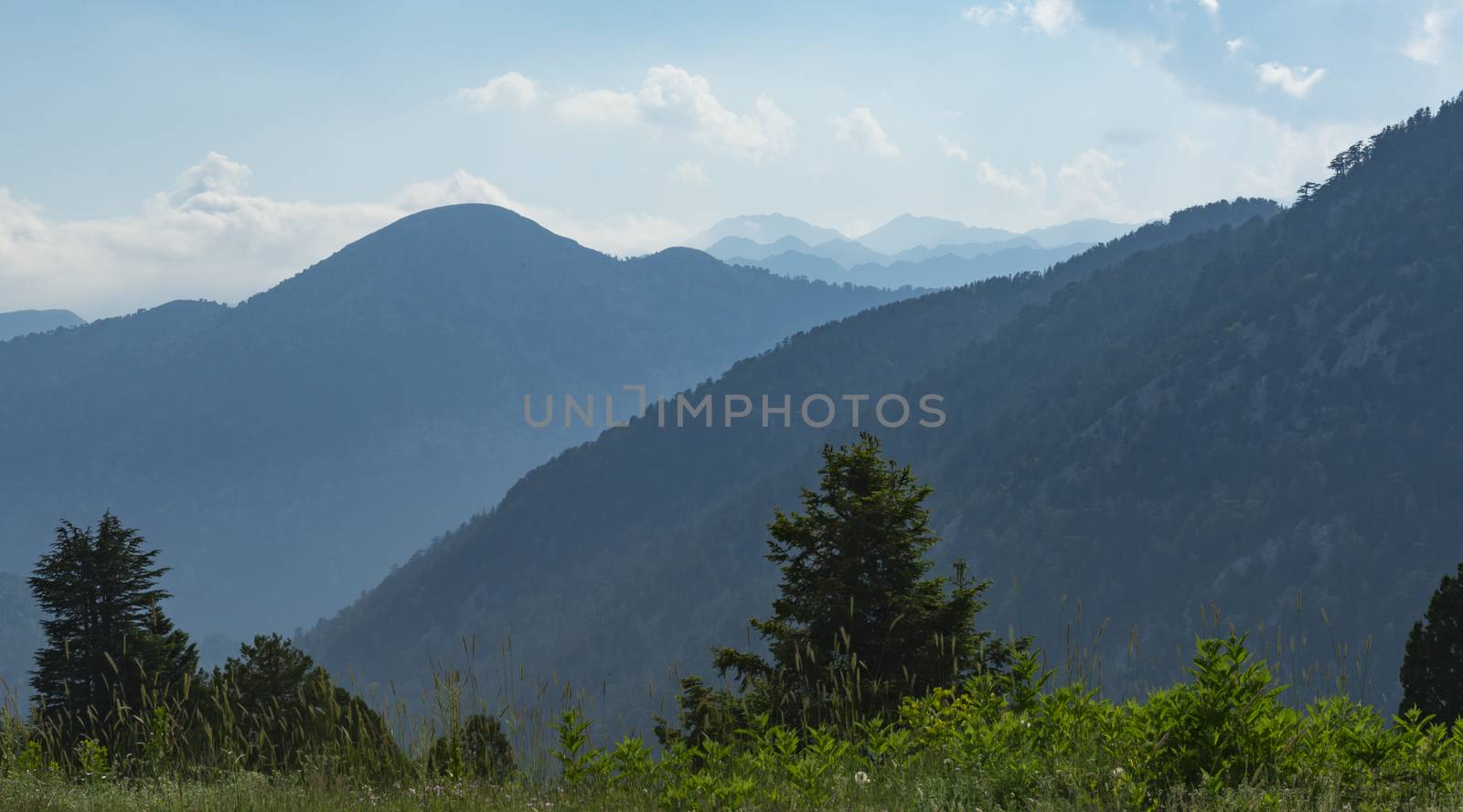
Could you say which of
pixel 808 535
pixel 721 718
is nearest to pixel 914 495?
pixel 808 535

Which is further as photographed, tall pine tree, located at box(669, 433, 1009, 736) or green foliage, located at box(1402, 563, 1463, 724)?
tall pine tree, located at box(669, 433, 1009, 736)

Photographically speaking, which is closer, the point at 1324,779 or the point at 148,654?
the point at 1324,779

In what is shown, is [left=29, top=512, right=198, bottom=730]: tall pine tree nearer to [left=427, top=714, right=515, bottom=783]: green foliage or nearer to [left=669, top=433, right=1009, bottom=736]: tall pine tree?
Result: [left=669, top=433, right=1009, bottom=736]: tall pine tree

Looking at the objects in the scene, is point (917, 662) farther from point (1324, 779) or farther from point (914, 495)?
point (1324, 779)

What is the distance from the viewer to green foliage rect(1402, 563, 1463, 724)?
18094mm

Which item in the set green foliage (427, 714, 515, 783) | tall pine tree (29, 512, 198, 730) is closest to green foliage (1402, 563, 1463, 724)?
green foliage (427, 714, 515, 783)

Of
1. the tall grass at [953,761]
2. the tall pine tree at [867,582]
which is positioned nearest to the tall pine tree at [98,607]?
the tall pine tree at [867,582]

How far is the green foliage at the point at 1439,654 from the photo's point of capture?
18094 mm

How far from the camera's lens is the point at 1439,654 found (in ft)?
61.4

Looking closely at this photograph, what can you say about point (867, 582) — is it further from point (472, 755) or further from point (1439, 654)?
point (472, 755)

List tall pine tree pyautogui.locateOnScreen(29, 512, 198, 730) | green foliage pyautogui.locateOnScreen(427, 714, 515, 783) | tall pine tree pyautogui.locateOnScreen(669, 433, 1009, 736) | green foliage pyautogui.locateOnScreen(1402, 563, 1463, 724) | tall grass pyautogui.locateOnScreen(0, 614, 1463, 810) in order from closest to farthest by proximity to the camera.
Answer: tall grass pyautogui.locateOnScreen(0, 614, 1463, 810) < green foliage pyautogui.locateOnScreen(427, 714, 515, 783) < green foliage pyautogui.locateOnScreen(1402, 563, 1463, 724) < tall pine tree pyautogui.locateOnScreen(669, 433, 1009, 736) < tall pine tree pyautogui.locateOnScreen(29, 512, 198, 730)

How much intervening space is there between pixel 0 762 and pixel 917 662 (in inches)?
573

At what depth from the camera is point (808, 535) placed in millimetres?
22641

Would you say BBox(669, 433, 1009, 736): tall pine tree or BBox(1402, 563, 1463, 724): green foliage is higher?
BBox(669, 433, 1009, 736): tall pine tree
